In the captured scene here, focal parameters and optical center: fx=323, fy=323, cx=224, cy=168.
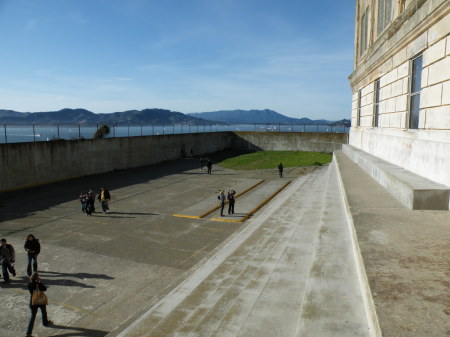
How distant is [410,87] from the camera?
10797mm

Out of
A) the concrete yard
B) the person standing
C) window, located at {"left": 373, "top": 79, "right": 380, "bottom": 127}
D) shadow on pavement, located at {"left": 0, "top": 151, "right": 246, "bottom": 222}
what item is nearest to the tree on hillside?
shadow on pavement, located at {"left": 0, "top": 151, "right": 246, "bottom": 222}

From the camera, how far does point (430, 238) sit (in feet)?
19.8

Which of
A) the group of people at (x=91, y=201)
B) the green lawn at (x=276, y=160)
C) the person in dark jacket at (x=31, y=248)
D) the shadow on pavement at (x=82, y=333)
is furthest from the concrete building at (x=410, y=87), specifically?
the green lawn at (x=276, y=160)

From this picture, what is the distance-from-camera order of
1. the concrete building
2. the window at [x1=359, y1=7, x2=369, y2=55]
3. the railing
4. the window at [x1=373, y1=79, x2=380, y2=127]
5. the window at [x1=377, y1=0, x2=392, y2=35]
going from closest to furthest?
the concrete building
the window at [x1=377, y1=0, x2=392, y2=35]
the window at [x1=373, y1=79, x2=380, y2=127]
the window at [x1=359, y1=7, x2=369, y2=55]
the railing

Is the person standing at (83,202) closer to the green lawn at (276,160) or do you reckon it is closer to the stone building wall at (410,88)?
the stone building wall at (410,88)

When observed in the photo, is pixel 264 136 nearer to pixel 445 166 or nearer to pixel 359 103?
pixel 359 103

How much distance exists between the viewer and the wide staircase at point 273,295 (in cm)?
566

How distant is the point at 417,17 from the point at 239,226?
11.2 meters

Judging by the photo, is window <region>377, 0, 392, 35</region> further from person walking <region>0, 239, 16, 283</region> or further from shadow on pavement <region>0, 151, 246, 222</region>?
shadow on pavement <region>0, 151, 246, 222</region>

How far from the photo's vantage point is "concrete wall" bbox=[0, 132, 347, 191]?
26156 millimetres

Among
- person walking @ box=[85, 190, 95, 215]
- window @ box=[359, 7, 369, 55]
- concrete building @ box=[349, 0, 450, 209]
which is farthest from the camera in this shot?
window @ box=[359, 7, 369, 55]

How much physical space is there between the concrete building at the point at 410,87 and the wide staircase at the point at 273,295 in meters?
3.01

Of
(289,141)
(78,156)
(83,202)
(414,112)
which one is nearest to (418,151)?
(414,112)

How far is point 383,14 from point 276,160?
28294 mm
